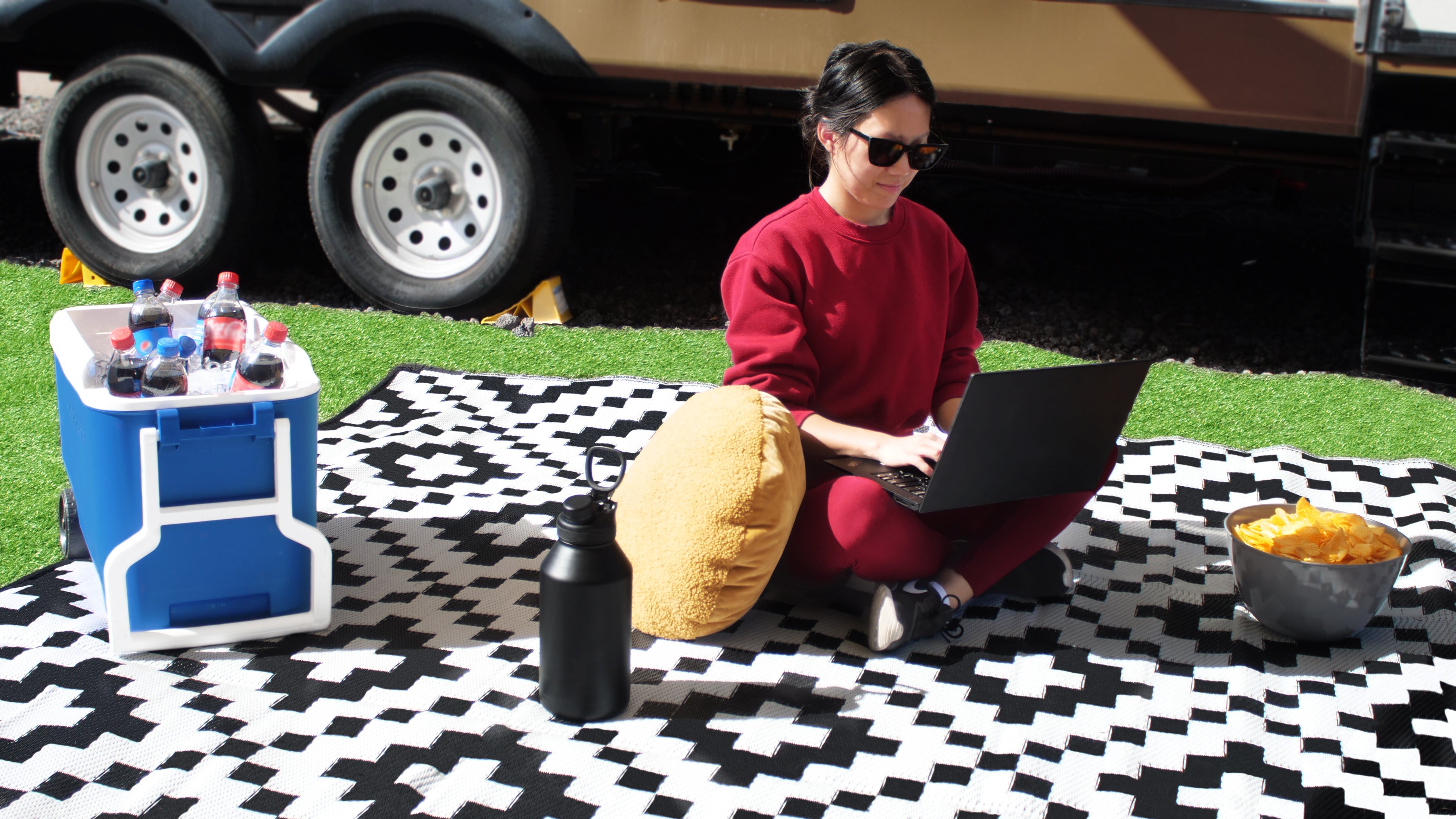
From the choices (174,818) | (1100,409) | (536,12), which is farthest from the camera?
(536,12)

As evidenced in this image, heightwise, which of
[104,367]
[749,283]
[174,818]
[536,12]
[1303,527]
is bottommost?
[174,818]

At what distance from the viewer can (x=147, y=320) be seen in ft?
7.99

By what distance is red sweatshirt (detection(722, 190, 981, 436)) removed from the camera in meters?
2.39

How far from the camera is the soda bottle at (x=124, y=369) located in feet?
7.04

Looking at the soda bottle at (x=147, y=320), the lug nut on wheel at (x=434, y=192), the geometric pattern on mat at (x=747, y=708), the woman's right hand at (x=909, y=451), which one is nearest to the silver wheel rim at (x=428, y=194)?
the lug nut on wheel at (x=434, y=192)

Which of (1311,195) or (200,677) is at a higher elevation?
(1311,195)

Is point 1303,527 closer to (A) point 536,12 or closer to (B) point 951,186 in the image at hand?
(A) point 536,12

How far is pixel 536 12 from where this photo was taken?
4074 mm

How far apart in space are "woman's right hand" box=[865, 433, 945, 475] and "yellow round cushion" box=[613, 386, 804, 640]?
0.16m

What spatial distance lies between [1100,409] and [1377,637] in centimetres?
77

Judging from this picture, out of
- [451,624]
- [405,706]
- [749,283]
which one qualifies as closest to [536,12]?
[749,283]

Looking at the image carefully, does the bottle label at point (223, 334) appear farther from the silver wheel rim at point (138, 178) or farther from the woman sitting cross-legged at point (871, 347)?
the silver wheel rim at point (138, 178)

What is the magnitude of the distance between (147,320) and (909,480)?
4.98 feet

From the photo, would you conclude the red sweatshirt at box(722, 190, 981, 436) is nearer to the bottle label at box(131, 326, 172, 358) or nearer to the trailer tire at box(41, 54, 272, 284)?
the bottle label at box(131, 326, 172, 358)
